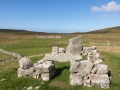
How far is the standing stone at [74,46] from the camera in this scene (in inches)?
1126

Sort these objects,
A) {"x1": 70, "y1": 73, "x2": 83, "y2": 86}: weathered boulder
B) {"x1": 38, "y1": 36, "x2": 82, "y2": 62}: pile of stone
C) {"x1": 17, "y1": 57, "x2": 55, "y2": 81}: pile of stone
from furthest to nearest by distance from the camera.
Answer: {"x1": 38, "y1": 36, "x2": 82, "y2": 62}: pile of stone < {"x1": 17, "y1": 57, "x2": 55, "y2": 81}: pile of stone < {"x1": 70, "y1": 73, "x2": 83, "y2": 86}: weathered boulder

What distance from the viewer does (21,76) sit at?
62.5 feet

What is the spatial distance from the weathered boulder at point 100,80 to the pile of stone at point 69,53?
34.8ft

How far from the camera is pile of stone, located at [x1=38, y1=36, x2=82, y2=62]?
27111 millimetres

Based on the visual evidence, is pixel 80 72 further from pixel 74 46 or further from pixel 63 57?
pixel 74 46

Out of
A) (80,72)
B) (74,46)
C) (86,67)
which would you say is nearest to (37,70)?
(80,72)

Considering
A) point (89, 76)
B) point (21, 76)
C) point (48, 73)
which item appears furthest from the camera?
point (21, 76)

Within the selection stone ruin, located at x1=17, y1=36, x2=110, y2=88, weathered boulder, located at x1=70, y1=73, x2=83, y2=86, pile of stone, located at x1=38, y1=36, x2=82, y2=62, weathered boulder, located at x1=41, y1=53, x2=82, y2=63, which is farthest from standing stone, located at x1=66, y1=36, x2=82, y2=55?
weathered boulder, located at x1=70, y1=73, x2=83, y2=86

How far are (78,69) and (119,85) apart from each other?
13.7 feet

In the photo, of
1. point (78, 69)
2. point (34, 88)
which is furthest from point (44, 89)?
point (78, 69)

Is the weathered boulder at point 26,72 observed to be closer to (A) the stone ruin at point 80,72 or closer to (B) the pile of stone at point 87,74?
(A) the stone ruin at point 80,72

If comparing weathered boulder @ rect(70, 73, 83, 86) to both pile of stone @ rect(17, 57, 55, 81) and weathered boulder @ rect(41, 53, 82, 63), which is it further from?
weathered boulder @ rect(41, 53, 82, 63)

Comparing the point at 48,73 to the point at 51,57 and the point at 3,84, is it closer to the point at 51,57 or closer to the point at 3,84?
the point at 3,84

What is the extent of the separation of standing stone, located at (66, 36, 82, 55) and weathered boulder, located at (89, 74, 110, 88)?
1256 cm
